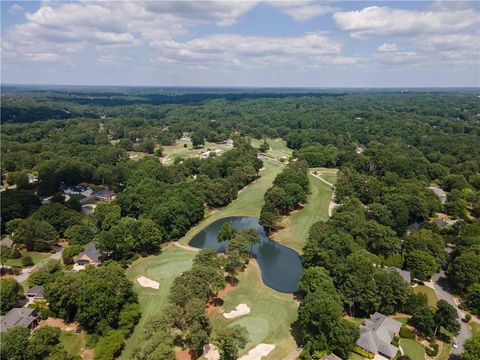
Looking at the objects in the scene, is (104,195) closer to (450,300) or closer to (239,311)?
(239,311)

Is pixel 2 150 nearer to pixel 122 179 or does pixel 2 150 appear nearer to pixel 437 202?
pixel 122 179

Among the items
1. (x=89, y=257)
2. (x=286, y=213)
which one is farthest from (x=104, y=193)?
(x=286, y=213)

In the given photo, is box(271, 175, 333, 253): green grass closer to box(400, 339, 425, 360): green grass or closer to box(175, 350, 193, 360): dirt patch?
box(400, 339, 425, 360): green grass

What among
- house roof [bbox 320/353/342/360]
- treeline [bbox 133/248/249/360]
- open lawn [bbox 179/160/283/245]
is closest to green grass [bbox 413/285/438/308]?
house roof [bbox 320/353/342/360]

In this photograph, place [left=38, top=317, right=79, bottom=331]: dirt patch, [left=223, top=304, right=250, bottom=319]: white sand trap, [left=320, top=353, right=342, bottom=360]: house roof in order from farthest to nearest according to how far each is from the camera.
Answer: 1. [left=223, top=304, right=250, bottom=319]: white sand trap
2. [left=38, top=317, right=79, bottom=331]: dirt patch
3. [left=320, top=353, right=342, bottom=360]: house roof

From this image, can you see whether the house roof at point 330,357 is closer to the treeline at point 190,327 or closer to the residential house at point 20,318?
the treeline at point 190,327

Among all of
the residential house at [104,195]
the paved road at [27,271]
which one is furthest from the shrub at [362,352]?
the residential house at [104,195]

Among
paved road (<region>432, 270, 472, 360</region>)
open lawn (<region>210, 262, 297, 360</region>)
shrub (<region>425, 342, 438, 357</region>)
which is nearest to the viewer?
shrub (<region>425, 342, 438, 357</region>)
